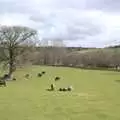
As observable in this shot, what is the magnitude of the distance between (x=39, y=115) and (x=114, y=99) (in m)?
10.8

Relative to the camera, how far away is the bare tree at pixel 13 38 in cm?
5916

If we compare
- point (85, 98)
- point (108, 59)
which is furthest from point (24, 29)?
point (108, 59)

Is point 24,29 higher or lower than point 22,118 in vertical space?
higher

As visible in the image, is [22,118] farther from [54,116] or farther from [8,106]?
[8,106]

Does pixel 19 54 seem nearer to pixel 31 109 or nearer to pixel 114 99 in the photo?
pixel 114 99

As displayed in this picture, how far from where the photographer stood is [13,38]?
61344mm

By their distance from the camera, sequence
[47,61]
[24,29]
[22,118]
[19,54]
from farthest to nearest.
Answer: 1. [47,61]
2. [24,29]
3. [19,54]
4. [22,118]

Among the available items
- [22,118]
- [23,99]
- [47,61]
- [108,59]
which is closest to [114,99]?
[23,99]

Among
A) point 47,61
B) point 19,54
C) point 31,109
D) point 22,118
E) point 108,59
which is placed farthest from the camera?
point 47,61

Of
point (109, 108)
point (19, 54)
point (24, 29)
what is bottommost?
point (109, 108)

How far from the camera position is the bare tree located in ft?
194

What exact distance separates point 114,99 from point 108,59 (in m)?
107

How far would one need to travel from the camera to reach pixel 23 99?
31500mm

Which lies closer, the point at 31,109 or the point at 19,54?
the point at 31,109
